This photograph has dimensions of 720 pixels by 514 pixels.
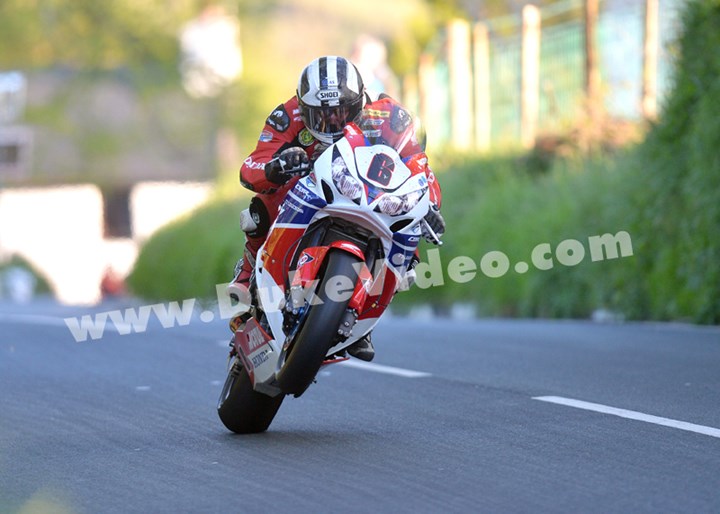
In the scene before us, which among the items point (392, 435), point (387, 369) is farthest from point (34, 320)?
point (392, 435)

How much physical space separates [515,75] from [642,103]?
5182 mm

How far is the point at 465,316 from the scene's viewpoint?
71.9 ft

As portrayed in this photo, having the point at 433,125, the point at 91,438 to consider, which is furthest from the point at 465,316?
the point at 91,438

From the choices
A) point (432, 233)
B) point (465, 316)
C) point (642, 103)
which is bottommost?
point (465, 316)

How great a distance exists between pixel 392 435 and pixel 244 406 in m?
0.78

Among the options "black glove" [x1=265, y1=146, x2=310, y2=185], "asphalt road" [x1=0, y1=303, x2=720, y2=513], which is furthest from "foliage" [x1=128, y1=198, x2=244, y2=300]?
"black glove" [x1=265, y1=146, x2=310, y2=185]

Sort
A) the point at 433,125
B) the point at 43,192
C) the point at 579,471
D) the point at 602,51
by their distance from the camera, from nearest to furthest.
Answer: the point at 579,471 → the point at 602,51 → the point at 433,125 → the point at 43,192

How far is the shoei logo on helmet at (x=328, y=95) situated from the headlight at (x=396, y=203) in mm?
613

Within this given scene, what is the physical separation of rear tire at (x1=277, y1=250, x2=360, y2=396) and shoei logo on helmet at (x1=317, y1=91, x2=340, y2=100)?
2.64 feet

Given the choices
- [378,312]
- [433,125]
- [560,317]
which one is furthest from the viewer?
[433,125]

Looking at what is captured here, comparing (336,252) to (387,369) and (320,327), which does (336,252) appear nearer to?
(320,327)

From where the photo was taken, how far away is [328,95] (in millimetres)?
7070

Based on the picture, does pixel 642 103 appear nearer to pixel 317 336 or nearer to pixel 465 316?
pixel 465 316

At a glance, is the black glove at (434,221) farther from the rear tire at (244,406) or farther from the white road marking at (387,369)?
the white road marking at (387,369)
